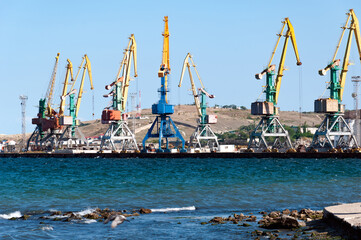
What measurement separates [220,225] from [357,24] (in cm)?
11065

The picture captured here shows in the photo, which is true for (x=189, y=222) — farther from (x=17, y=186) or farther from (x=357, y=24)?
(x=357, y=24)

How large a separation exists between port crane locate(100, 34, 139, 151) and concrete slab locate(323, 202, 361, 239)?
122734 mm

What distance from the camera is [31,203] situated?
38031 millimetres

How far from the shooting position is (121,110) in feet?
497

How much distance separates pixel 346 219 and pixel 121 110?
131 m

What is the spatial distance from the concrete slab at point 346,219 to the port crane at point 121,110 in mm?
122734

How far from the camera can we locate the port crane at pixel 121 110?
148 metres

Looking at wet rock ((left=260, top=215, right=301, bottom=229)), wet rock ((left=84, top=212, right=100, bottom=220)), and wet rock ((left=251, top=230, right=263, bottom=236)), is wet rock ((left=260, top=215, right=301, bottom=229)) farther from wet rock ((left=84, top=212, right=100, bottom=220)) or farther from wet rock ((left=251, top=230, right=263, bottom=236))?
wet rock ((left=84, top=212, right=100, bottom=220))

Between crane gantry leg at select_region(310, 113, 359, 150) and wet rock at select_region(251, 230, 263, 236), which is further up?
crane gantry leg at select_region(310, 113, 359, 150)

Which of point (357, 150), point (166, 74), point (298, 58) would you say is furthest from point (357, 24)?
point (166, 74)

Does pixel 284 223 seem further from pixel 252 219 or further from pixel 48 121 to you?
pixel 48 121

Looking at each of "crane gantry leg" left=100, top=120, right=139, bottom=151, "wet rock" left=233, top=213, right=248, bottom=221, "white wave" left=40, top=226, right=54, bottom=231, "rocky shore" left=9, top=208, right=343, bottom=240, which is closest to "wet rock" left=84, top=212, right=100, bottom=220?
"rocky shore" left=9, top=208, right=343, bottom=240

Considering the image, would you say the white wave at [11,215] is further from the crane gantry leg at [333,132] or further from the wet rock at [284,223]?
the crane gantry leg at [333,132]

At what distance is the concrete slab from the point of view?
21.0 meters
